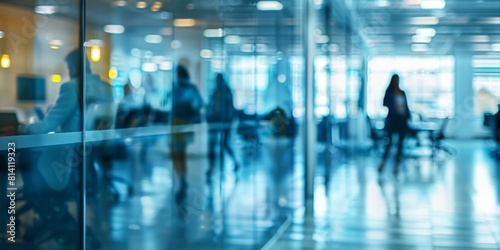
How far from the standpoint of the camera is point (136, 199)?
361 centimetres

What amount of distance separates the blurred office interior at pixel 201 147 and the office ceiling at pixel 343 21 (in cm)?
2

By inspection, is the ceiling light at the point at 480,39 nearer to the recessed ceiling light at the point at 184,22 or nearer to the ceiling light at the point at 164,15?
the recessed ceiling light at the point at 184,22

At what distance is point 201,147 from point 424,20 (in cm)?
1556

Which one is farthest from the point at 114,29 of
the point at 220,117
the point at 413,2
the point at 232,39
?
the point at 413,2

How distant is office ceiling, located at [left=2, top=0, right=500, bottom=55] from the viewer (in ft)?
11.4

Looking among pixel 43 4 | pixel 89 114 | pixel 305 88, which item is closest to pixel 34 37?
pixel 43 4

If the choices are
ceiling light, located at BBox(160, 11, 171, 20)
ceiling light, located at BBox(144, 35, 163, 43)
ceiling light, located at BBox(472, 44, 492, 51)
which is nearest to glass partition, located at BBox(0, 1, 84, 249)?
ceiling light, located at BBox(144, 35, 163, 43)

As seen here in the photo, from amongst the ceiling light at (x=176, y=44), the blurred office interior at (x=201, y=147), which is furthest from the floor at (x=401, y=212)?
the ceiling light at (x=176, y=44)

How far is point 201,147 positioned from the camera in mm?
4621

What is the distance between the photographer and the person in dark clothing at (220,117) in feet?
15.8

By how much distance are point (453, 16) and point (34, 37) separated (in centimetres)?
1720

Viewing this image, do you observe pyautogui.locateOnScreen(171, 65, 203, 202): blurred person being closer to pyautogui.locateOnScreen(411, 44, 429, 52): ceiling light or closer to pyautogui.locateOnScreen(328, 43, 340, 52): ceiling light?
pyautogui.locateOnScreen(328, 43, 340, 52): ceiling light

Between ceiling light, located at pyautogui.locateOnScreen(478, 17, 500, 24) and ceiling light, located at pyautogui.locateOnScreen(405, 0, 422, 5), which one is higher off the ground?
ceiling light, located at pyautogui.locateOnScreen(405, 0, 422, 5)

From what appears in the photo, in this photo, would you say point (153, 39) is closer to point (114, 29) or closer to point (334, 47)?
point (114, 29)
